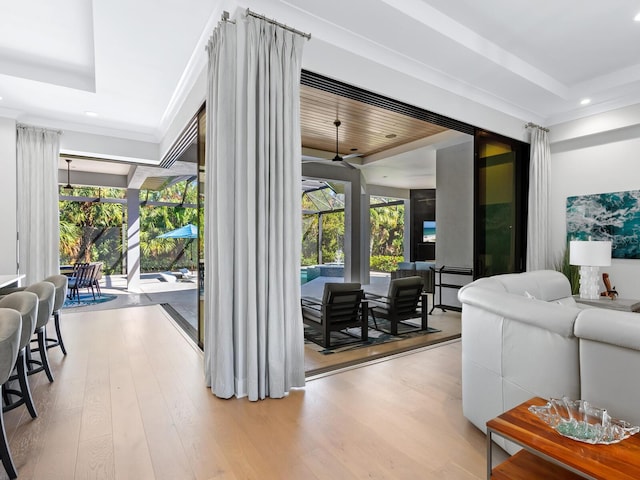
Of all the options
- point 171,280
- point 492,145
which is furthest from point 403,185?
point 171,280

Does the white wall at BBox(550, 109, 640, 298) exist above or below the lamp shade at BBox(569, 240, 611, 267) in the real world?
above

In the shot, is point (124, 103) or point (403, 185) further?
point (403, 185)

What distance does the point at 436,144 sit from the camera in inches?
254

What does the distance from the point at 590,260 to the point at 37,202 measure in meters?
7.60

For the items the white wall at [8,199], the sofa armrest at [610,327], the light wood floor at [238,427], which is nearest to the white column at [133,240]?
the white wall at [8,199]

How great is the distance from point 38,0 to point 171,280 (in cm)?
831

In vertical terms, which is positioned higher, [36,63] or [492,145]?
[36,63]

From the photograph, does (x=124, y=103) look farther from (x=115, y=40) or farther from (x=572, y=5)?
(x=572, y=5)

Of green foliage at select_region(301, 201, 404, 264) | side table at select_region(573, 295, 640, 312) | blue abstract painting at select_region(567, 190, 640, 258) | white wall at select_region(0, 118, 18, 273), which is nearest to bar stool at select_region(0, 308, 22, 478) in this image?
white wall at select_region(0, 118, 18, 273)

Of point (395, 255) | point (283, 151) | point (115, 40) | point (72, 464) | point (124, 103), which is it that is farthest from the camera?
point (395, 255)

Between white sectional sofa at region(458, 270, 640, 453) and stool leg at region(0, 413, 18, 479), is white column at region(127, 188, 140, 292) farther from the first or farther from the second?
white sectional sofa at region(458, 270, 640, 453)

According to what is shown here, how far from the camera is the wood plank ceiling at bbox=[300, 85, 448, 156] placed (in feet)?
15.6

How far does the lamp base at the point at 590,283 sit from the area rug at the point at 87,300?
8.03 meters

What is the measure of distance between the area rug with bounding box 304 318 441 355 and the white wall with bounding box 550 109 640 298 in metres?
2.53
